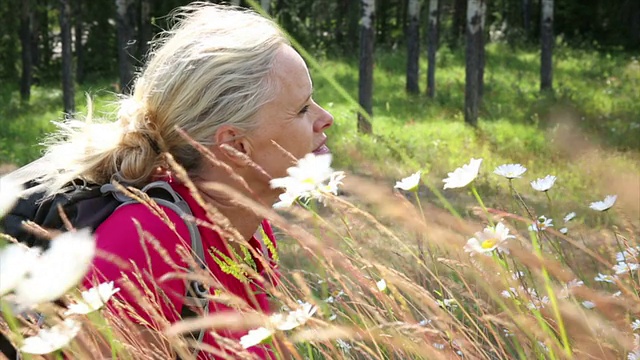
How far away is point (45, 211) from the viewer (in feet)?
6.25

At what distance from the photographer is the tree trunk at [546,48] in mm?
18219

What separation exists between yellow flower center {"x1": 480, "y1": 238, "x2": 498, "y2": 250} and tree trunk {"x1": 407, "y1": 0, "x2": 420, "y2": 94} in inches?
735

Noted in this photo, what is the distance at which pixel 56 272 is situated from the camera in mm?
1043

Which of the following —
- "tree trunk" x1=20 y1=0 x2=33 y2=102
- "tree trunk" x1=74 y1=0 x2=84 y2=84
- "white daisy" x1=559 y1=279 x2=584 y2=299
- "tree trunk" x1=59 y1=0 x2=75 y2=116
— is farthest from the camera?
"tree trunk" x1=74 y1=0 x2=84 y2=84

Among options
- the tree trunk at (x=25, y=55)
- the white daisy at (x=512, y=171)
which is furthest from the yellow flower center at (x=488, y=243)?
the tree trunk at (x=25, y=55)

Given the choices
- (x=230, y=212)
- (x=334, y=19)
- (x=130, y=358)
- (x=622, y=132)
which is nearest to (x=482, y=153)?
(x=622, y=132)

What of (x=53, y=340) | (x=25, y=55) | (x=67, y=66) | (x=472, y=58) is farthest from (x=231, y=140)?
(x=25, y=55)

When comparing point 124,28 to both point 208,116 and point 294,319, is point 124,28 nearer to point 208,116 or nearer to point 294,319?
point 208,116

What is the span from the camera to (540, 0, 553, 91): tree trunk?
59.8ft

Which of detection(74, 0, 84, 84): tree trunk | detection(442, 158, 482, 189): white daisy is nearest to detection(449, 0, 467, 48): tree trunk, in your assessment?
detection(74, 0, 84, 84): tree trunk

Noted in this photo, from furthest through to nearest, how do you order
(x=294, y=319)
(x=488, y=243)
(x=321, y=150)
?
(x=321, y=150)
(x=488, y=243)
(x=294, y=319)

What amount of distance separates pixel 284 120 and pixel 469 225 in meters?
0.60

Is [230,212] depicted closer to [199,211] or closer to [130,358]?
[199,211]

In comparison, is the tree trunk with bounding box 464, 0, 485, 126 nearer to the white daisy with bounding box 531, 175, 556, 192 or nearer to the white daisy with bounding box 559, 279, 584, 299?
the white daisy with bounding box 531, 175, 556, 192
